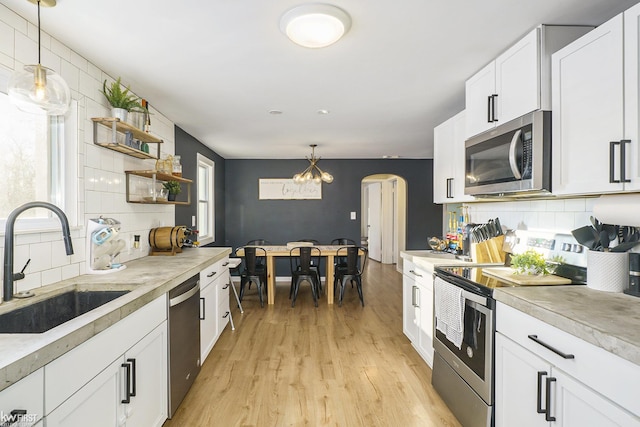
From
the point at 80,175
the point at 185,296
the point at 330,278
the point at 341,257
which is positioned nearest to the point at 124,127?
the point at 80,175

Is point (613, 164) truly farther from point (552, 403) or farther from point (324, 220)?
point (324, 220)

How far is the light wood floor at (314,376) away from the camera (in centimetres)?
211

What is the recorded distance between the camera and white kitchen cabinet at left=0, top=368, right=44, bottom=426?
890 millimetres

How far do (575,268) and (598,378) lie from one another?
93 cm

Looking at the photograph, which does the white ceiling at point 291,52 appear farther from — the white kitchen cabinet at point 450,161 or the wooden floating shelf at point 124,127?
the wooden floating shelf at point 124,127

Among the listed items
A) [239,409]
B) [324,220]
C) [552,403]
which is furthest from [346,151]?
[552,403]

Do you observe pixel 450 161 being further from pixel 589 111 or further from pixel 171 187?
pixel 171 187

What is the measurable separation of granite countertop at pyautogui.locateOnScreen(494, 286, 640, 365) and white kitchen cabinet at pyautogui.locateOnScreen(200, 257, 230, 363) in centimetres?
215

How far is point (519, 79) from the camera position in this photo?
190 centimetres

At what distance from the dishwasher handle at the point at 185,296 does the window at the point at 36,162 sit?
30.8 inches

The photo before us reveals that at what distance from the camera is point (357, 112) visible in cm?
338

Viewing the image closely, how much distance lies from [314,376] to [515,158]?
209cm

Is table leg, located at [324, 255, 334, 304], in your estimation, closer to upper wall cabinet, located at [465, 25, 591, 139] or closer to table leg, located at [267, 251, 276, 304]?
table leg, located at [267, 251, 276, 304]

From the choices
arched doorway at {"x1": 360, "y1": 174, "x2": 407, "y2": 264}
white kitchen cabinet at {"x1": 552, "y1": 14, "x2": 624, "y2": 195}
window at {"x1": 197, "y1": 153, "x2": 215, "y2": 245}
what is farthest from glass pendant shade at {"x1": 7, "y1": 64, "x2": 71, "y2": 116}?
arched doorway at {"x1": 360, "y1": 174, "x2": 407, "y2": 264}
